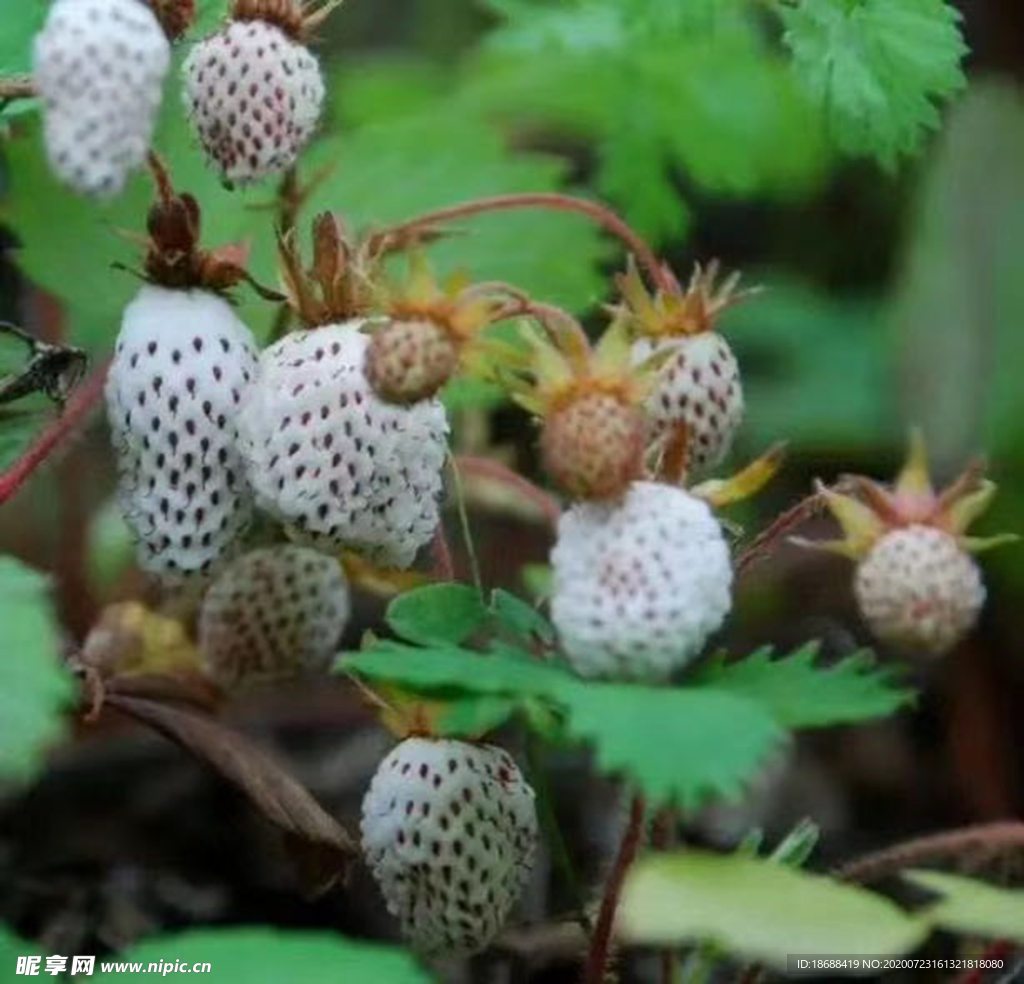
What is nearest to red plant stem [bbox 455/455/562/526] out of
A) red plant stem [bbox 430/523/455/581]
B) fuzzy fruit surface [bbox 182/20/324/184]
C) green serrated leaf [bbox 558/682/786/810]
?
red plant stem [bbox 430/523/455/581]

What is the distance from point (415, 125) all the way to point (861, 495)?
82 cm

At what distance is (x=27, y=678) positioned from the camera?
100 cm

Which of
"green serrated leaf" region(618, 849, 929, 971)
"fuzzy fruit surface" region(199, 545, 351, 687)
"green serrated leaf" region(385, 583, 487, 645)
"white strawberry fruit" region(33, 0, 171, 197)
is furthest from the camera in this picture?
"fuzzy fruit surface" region(199, 545, 351, 687)

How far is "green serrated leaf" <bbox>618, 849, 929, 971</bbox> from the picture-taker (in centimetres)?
97

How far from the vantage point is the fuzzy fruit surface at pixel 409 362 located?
1.17m

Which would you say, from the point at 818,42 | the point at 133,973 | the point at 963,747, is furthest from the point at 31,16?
the point at 963,747

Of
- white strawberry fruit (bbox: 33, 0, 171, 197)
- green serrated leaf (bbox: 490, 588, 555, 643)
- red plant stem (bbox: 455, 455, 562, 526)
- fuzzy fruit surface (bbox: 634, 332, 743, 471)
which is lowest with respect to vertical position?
red plant stem (bbox: 455, 455, 562, 526)

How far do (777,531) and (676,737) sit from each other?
30 cm

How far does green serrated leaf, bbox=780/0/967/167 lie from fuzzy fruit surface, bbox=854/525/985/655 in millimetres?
295

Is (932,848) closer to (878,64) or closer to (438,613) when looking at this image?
(438,613)

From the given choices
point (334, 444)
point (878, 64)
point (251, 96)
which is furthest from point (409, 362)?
point (878, 64)

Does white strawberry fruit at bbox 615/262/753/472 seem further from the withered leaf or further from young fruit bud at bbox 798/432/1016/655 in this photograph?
the withered leaf

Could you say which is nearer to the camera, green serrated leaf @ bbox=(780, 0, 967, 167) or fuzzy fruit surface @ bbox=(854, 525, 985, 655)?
fuzzy fruit surface @ bbox=(854, 525, 985, 655)

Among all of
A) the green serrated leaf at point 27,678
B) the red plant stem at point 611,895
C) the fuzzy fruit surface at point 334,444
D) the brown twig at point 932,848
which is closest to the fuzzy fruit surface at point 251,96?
the fuzzy fruit surface at point 334,444
